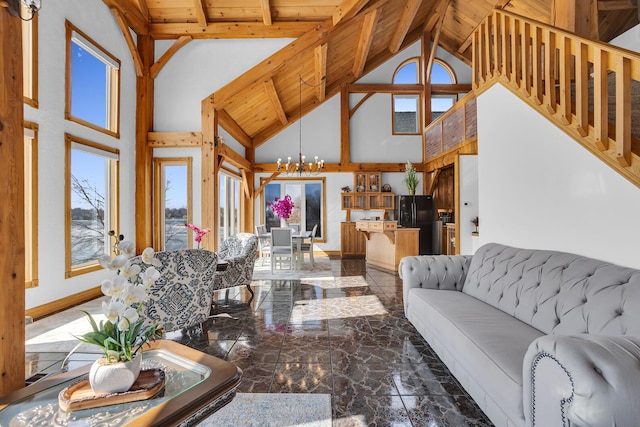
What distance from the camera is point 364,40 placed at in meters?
7.11

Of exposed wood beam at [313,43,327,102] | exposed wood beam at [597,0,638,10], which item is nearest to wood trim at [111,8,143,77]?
exposed wood beam at [313,43,327,102]

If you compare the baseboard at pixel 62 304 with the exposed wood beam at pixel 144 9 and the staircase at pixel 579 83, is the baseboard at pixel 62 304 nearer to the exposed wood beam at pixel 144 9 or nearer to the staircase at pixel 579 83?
the exposed wood beam at pixel 144 9

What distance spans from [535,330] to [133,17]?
644 centimetres

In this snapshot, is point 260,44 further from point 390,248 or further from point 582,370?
point 582,370

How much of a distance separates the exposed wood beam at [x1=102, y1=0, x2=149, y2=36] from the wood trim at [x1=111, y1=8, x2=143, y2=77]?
60 mm

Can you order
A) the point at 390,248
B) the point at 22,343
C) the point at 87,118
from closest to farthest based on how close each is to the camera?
the point at 22,343 < the point at 87,118 < the point at 390,248

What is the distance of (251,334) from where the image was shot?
319 cm

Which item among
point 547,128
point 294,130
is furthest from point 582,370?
point 294,130

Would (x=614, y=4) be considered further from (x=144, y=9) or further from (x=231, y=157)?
(x=144, y=9)

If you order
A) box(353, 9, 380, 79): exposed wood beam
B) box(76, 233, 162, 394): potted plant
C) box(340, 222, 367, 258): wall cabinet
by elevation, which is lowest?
box(340, 222, 367, 258): wall cabinet

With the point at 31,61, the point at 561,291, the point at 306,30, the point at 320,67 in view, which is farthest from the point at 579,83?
the point at 320,67

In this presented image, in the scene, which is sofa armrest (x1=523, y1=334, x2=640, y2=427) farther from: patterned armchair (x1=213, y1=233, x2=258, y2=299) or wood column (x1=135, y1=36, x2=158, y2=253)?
wood column (x1=135, y1=36, x2=158, y2=253)

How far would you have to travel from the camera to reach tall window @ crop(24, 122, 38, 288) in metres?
3.48

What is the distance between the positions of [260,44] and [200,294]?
14.4ft
